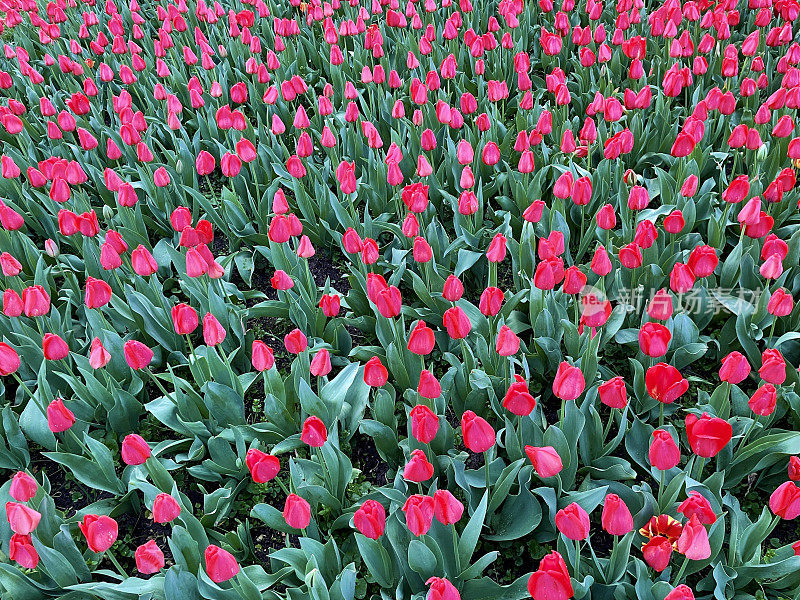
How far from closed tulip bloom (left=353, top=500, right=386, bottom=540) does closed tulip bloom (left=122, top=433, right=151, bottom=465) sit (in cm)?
66

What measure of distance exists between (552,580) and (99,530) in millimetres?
1134

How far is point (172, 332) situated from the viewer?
10.2 feet

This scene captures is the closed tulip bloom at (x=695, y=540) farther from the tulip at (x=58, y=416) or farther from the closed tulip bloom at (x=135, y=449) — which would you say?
the tulip at (x=58, y=416)

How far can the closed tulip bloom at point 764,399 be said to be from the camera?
199 cm

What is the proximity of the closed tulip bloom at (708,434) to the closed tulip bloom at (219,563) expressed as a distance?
1.19m

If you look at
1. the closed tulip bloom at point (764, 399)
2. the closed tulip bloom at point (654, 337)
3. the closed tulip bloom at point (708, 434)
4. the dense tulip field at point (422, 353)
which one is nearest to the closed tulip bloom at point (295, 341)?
the dense tulip field at point (422, 353)

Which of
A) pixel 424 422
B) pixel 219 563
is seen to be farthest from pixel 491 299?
pixel 219 563

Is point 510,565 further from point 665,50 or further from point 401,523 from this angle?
point 665,50

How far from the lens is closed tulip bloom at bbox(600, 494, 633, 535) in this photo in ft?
5.72

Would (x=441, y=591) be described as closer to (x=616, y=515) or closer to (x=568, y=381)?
(x=616, y=515)

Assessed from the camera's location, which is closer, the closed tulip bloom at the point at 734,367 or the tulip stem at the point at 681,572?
the tulip stem at the point at 681,572

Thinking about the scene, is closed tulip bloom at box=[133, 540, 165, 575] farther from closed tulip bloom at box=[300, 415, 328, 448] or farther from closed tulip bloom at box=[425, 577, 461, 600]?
closed tulip bloom at box=[425, 577, 461, 600]

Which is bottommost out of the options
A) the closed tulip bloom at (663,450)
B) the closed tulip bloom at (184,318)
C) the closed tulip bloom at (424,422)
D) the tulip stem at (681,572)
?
the tulip stem at (681,572)

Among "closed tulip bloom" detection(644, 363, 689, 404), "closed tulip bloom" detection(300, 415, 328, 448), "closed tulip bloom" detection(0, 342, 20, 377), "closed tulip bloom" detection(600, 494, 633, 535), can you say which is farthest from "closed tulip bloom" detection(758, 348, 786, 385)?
"closed tulip bloom" detection(0, 342, 20, 377)
